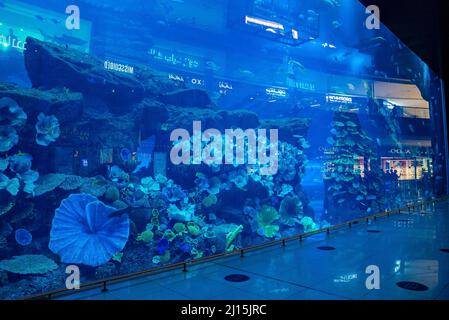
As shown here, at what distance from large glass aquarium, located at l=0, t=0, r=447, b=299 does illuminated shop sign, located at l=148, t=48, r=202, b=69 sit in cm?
2

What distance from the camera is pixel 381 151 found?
9.23 m

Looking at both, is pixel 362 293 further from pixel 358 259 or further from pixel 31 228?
pixel 31 228

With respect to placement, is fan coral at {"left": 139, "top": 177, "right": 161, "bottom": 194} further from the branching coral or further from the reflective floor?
the branching coral

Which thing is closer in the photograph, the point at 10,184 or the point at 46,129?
the point at 10,184

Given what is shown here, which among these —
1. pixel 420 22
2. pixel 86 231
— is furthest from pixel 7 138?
pixel 420 22

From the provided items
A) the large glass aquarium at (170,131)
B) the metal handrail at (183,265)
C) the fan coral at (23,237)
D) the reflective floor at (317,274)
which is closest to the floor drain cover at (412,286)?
the reflective floor at (317,274)

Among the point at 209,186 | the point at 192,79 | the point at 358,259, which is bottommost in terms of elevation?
the point at 358,259

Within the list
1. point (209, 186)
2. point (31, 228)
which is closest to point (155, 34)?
point (209, 186)

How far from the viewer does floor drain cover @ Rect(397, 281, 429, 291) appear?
2.88 meters

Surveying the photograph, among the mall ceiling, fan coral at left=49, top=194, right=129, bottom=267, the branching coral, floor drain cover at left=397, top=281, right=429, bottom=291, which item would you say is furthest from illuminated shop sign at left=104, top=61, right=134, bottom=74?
floor drain cover at left=397, top=281, right=429, bottom=291

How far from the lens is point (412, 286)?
9.66 feet

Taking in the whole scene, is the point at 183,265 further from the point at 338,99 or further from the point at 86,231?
the point at 338,99

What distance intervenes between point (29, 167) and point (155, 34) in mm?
2958

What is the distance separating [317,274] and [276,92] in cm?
470
